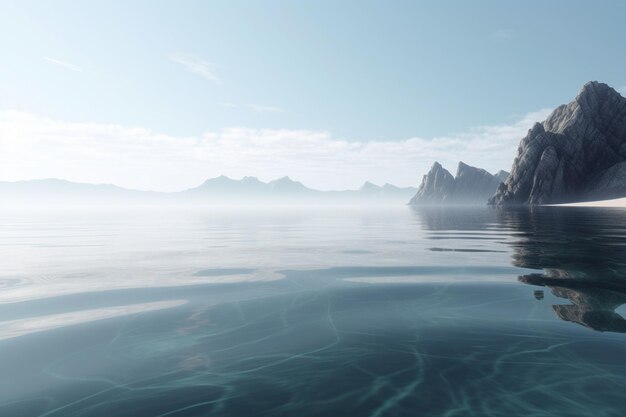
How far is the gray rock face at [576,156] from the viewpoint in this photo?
154000 millimetres

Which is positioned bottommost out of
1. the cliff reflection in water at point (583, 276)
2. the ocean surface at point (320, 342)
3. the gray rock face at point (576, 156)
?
the ocean surface at point (320, 342)

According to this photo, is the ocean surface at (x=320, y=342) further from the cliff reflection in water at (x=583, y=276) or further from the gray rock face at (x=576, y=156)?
the gray rock face at (x=576, y=156)

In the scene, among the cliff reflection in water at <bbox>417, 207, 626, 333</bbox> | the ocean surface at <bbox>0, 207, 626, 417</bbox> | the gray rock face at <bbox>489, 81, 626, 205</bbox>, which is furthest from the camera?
the gray rock face at <bbox>489, 81, 626, 205</bbox>

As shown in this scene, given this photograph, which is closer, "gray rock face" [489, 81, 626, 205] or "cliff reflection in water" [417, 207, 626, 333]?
"cliff reflection in water" [417, 207, 626, 333]

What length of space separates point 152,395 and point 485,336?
6637mm

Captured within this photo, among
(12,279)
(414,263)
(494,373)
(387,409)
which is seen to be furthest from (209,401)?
(12,279)

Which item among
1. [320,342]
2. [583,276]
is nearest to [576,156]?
[583,276]

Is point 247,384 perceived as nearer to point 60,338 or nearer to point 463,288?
point 60,338

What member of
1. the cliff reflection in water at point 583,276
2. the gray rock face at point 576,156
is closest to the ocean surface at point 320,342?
the cliff reflection in water at point 583,276

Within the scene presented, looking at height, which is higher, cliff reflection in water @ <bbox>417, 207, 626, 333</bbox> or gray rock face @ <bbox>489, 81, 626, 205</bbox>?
gray rock face @ <bbox>489, 81, 626, 205</bbox>

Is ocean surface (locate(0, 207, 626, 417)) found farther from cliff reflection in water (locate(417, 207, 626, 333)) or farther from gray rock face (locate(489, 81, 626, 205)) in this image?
gray rock face (locate(489, 81, 626, 205))

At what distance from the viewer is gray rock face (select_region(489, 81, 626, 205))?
505 feet

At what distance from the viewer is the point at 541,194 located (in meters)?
→ 152

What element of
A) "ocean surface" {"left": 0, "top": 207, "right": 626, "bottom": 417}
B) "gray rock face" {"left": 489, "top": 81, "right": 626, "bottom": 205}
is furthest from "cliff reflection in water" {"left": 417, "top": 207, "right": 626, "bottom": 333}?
"gray rock face" {"left": 489, "top": 81, "right": 626, "bottom": 205}
